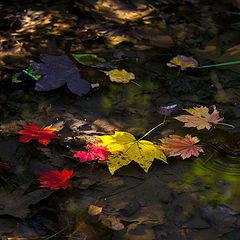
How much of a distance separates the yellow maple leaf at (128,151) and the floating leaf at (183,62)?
0.85 m

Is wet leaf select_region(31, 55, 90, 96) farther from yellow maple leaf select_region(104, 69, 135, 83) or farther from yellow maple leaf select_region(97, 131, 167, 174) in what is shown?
yellow maple leaf select_region(97, 131, 167, 174)

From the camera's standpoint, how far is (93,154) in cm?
139

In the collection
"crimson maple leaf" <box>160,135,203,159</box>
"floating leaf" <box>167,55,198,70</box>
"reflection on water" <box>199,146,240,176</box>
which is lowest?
"reflection on water" <box>199,146,240,176</box>

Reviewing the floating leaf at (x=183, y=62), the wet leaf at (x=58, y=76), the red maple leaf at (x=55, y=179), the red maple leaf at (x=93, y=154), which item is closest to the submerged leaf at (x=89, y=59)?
the wet leaf at (x=58, y=76)

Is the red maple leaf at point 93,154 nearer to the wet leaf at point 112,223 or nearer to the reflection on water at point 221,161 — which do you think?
the wet leaf at point 112,223

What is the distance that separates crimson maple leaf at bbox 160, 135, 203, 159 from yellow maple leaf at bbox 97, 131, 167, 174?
0.05 metres

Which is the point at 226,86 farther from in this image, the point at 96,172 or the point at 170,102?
the point at 96,172

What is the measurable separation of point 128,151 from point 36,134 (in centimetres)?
50

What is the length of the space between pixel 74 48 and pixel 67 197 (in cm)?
133

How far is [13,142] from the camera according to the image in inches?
58.6

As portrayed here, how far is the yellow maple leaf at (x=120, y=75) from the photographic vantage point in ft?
6.38

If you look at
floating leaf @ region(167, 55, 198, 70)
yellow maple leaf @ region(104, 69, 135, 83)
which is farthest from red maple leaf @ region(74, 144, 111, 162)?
floating leaf @ region(167, 55, 198, 70)

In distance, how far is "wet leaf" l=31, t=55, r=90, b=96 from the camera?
5.86ft

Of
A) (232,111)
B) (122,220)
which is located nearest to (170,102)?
(232,111)
